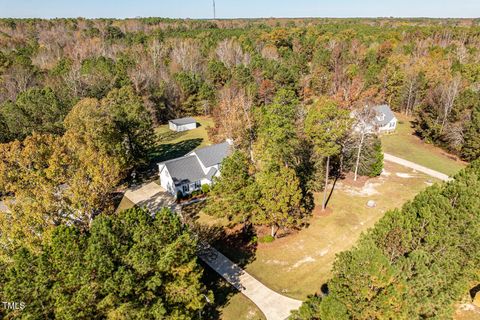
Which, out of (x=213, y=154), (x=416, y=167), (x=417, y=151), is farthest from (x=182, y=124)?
(x=417, y=151)

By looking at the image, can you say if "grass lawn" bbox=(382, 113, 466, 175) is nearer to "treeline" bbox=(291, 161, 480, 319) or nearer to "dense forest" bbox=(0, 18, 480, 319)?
"dense forest" bbox=(0, 18, 480, 319)

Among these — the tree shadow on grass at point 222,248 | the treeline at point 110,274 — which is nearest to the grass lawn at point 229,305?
the tree shadow on grass at point 222,248

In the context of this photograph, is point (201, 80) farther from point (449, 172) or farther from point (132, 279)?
point (132, 279)

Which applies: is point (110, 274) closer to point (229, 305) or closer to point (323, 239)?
point (229, 305)

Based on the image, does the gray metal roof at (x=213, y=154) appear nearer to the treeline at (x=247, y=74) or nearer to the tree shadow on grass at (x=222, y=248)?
the tree shadow on grass at (x=222, y=248)

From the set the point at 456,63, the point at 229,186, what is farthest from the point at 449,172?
the point at 456,63
